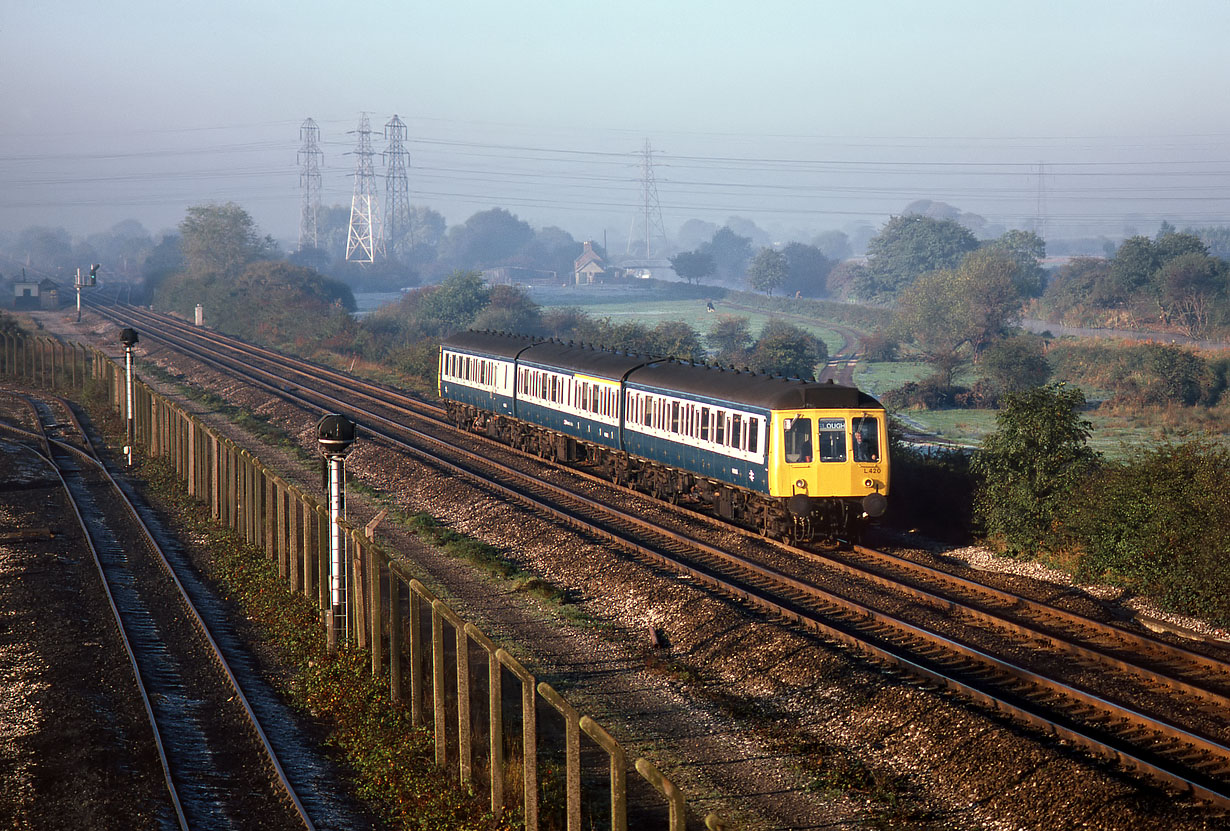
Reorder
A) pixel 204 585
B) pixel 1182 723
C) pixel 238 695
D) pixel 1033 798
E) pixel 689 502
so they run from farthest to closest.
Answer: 1. pixel 689 502
2. pixel 204 585
3. pixel 238 695
4. pixel 1182 723
5. pixel 1033 798

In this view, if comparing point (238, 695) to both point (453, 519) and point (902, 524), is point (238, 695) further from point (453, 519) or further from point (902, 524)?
point (902, 524)

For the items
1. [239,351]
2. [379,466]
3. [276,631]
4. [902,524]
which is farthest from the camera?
[239,351]

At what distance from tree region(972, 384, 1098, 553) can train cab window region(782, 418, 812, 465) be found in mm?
3853

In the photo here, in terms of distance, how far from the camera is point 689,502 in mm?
28016

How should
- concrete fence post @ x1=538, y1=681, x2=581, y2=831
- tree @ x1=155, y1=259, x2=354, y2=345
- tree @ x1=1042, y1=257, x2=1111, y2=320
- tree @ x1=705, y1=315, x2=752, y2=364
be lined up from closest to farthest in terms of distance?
concrete fence post @ x1=538, y1=681, x2=581, y2=831, tree @ x1=705, y1=315, x2=752, y2=364, tree @ x1=155, y1=259, x2=354, y2=345, tree @ x1=1042, y1=257, x2=1111, y2=320

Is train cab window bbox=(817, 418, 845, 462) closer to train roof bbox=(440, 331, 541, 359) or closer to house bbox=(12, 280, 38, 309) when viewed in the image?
train roof bbox=(440, 331, 541, 359)

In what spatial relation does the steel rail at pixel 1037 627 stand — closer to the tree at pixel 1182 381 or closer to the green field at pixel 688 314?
the tree at pixel 1182 381

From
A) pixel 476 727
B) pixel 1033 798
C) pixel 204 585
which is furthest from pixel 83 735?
pixel 1033 798

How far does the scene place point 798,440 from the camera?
867 inches

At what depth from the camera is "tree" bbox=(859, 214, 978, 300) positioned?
14812 centimetres

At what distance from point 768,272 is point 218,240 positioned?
249 ft

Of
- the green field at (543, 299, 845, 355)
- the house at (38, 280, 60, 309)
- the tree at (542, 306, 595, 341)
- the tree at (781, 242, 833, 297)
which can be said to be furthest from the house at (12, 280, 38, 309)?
the tree at (781, 242, 833, 297)

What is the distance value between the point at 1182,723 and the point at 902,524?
1228 centimetres

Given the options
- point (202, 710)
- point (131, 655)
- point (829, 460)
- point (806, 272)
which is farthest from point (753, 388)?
point (806, 272)
